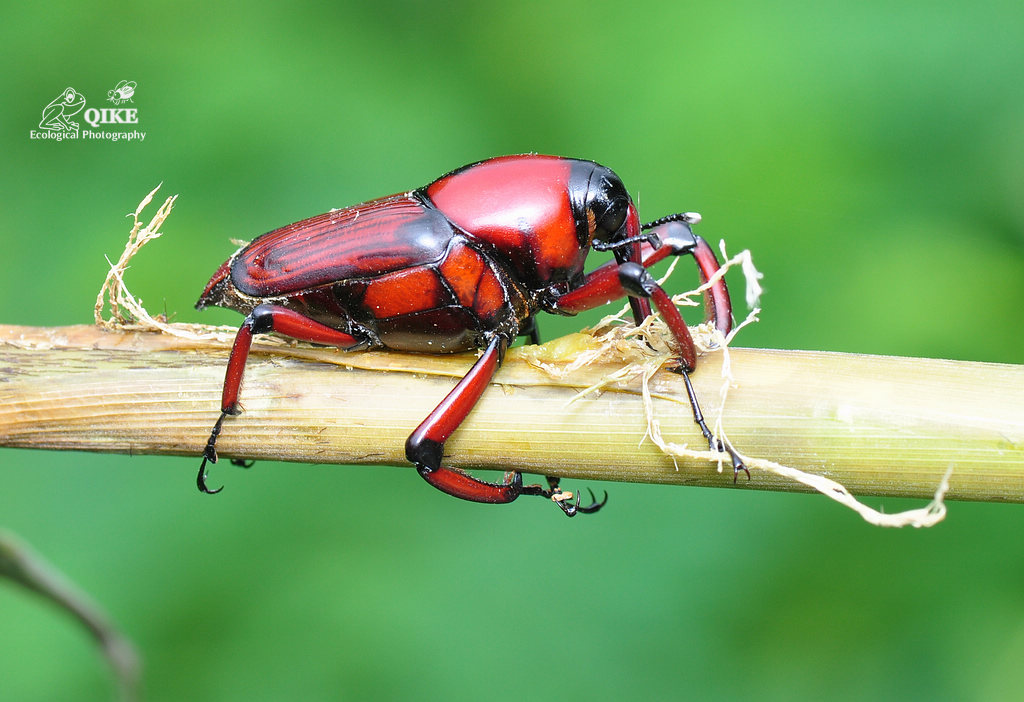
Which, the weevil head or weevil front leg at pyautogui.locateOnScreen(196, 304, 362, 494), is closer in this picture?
weevil front leg at pyautogui.locateOnScreen(196, 304, 362, 494)

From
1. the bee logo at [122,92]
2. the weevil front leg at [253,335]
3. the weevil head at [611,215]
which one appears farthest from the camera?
the bee logo at [122,92]

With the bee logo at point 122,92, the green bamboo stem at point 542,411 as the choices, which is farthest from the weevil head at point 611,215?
the bee logo at point 122,92

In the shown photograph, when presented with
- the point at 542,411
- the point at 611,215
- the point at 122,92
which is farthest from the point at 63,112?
the point at 542,411

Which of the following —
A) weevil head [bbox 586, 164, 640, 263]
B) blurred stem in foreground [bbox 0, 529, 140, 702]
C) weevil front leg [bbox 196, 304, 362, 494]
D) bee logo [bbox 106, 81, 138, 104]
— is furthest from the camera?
bee logo [bbox 106, 81, 138, 104]

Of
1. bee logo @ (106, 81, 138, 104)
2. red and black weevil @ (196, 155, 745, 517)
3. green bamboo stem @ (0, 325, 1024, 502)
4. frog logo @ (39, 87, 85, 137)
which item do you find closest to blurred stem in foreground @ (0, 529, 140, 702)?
green bamboo stem @ (0, 325, 1024, 502)

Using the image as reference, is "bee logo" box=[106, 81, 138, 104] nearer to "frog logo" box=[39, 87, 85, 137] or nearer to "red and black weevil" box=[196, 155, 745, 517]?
"frog logo" box=[39, 87, 85, 137]

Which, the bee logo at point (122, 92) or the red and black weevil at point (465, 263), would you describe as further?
the bee logo at point (122, 92)

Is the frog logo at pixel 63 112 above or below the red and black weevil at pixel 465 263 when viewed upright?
above

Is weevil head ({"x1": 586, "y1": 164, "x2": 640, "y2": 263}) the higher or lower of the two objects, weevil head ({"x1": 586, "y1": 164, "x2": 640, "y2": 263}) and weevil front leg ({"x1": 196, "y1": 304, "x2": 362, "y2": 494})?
the higher

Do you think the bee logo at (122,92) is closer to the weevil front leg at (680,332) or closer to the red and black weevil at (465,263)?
the red and black weevil at (465,263)
